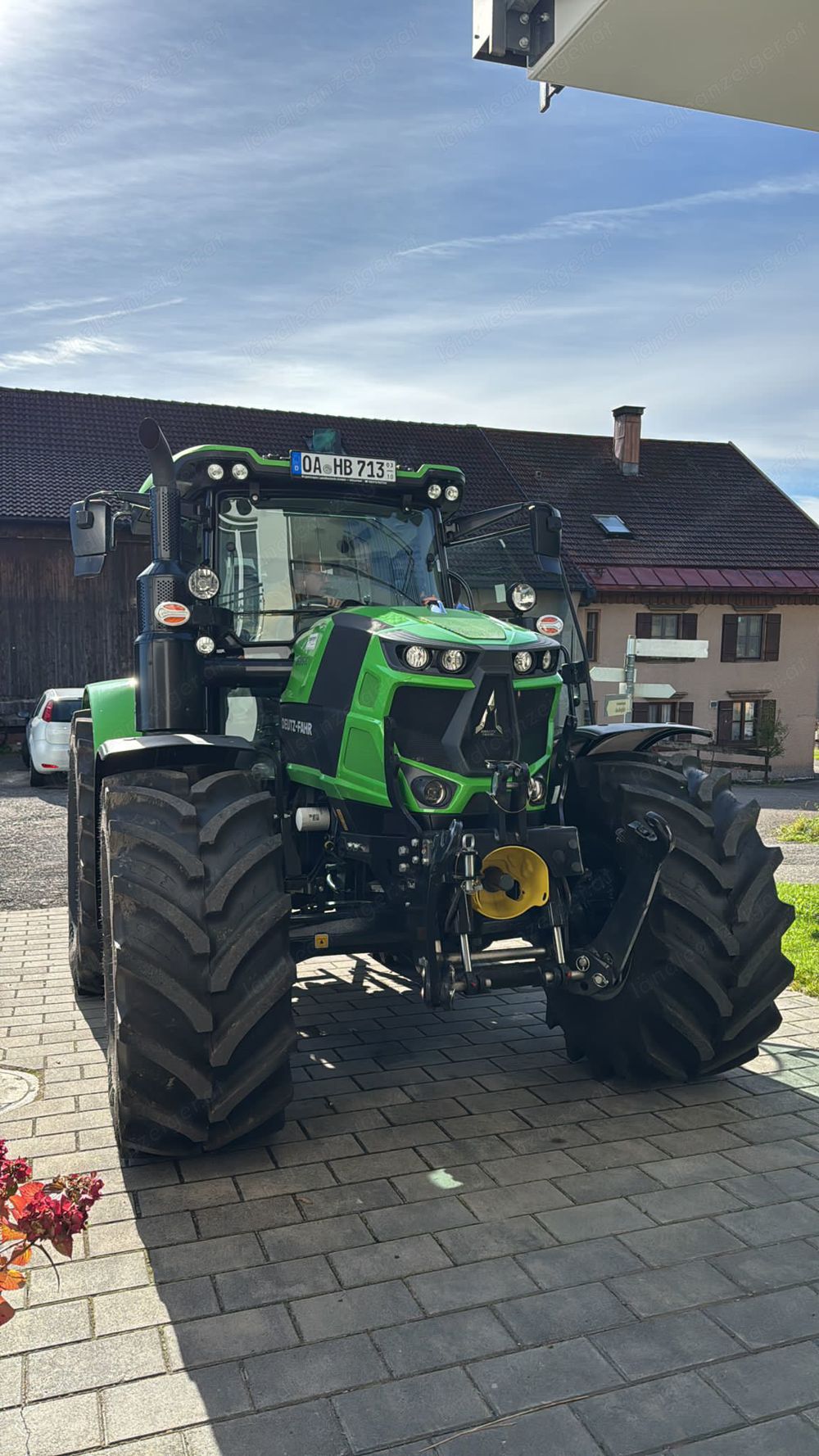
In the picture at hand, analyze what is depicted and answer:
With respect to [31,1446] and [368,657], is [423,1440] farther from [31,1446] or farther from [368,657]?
[368,657]

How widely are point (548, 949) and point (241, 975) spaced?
3.85 feet

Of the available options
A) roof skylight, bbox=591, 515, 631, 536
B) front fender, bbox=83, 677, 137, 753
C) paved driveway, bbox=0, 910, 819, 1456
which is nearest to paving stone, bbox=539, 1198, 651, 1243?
paved driveway, bbox=0, 910, 819, 1456

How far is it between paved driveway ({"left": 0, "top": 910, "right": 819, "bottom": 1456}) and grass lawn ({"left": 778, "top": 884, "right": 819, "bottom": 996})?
5.00 ft

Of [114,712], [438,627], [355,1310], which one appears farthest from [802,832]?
[355,1310]

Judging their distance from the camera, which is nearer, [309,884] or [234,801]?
[234,801]

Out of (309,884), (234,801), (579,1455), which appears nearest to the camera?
(579,1455)

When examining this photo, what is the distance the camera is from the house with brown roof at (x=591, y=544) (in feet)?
82.4

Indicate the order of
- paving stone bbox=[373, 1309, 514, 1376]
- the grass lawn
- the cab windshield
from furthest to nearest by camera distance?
the grass lawn → the cab windshield → paving stone bbox=[373, 1309, 514, 1376]

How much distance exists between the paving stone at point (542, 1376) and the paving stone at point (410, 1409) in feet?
0.16

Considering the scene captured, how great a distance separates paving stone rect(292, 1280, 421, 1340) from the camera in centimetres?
319

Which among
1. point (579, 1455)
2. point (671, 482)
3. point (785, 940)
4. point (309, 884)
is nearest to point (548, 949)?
point (309, 884)

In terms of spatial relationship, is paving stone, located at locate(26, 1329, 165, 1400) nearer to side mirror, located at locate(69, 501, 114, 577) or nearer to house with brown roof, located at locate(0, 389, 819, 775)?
side mirror, located at locate(69, 501, 114, 577)

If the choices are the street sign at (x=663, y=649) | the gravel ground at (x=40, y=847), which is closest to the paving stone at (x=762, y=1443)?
the gravel ground at (x=40, y=847)

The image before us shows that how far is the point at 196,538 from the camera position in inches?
210
